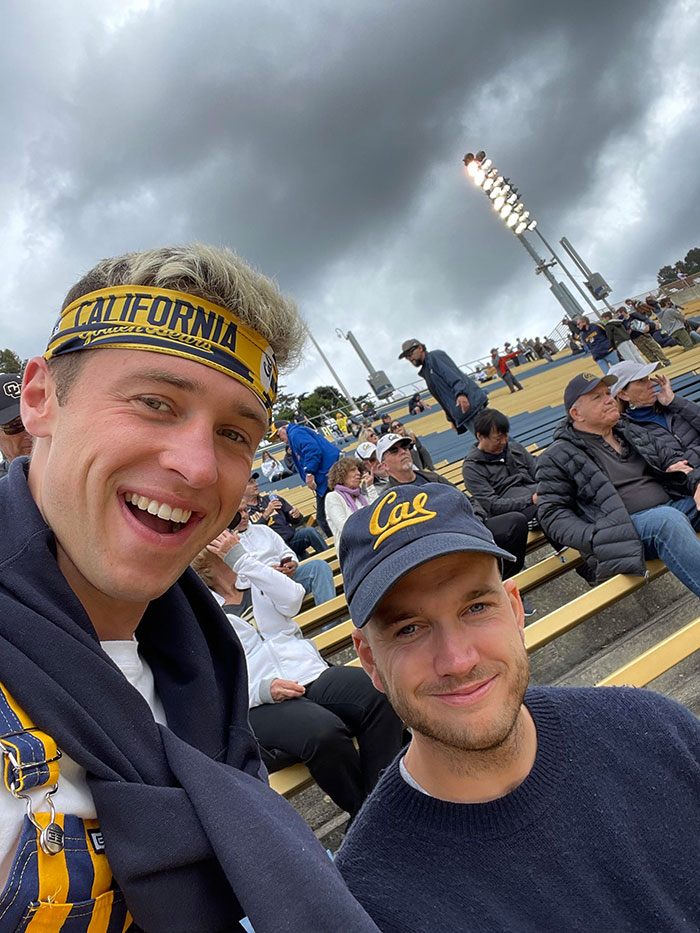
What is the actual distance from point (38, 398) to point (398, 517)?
764mm

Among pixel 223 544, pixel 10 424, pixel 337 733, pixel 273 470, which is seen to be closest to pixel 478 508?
pixel 223 544

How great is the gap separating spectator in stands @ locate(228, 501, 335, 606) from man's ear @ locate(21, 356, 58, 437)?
213cm

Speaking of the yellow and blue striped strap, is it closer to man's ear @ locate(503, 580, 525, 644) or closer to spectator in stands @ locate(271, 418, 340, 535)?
man's ear @ locate(503, 580, 525, 644)

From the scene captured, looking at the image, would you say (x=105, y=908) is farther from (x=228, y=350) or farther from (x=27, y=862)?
(x=228, y=350)

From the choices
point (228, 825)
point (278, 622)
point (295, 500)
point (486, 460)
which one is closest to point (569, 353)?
point (295, 500)

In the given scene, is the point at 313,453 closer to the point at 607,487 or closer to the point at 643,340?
the point at 607,487

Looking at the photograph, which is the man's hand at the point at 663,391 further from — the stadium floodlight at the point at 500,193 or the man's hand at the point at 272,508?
the stadium floodlight at the point at 500,193

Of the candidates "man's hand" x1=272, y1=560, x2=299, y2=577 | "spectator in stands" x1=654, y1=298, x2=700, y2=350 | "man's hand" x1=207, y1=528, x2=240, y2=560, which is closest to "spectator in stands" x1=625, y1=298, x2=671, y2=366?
"spectator in stands" x1=654, y1=298, x2=700, y2=350

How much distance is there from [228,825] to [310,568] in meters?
3.59

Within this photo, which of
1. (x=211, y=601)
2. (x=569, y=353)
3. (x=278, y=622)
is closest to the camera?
(x=211, y=601)

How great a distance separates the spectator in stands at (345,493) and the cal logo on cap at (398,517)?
3.19 m

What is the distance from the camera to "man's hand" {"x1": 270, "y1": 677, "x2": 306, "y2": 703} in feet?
7.84

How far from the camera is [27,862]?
552 mm

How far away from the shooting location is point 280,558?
3.68 m
